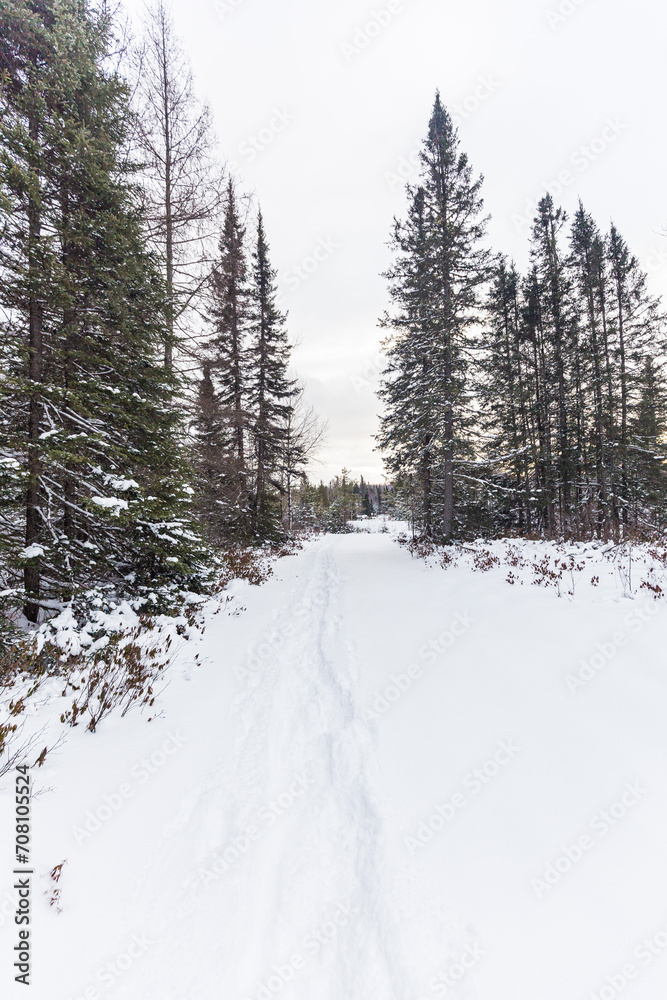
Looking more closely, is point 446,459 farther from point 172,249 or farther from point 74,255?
point 74,255

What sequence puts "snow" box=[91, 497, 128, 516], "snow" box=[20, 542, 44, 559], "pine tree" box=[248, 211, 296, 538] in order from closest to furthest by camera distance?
1. "snow" box=[20, 542, 44, 559]
2. "snow" box=[91, 497, 128, 516]
3. "pine tree" box=[248, 211, 296, 538]

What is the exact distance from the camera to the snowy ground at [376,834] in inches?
67.5

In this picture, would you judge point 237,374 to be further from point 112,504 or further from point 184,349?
point 112,504

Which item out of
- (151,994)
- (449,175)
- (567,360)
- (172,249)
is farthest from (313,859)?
(567,360)

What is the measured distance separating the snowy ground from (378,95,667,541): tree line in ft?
31.4

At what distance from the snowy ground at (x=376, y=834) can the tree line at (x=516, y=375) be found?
9.56 m

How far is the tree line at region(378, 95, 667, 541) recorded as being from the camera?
12.8 meters

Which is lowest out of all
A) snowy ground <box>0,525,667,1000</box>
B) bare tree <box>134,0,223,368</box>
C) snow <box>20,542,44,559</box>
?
snowy ground <box>0,525,667,1000</box>

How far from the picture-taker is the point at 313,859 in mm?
2348

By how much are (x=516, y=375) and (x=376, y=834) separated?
2084cm

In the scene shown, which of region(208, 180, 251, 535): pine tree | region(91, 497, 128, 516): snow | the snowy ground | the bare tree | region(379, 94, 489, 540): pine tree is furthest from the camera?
region(208, 180, 251, 535): pine tree

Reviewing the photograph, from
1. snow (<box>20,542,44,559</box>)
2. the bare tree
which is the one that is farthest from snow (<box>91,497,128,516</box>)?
the bare tree

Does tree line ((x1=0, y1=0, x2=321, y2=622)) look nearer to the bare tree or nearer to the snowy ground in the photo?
the bare tree

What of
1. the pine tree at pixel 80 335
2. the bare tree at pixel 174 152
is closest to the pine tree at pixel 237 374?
the bare tree at pixel 174 152
